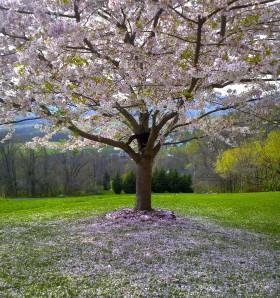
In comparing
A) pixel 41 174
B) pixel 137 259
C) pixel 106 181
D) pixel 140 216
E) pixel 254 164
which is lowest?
pixel 137 259

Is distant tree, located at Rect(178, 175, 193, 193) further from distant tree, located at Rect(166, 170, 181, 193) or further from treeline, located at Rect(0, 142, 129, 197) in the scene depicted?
treeline, located at Rect(0, 142, 129, 197)

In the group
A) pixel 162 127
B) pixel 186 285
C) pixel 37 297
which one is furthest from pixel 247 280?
pixel 162 127

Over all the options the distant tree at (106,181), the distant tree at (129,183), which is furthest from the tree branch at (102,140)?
the distant tree at (106,181)

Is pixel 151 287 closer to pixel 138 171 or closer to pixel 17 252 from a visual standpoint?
pixel 17 252

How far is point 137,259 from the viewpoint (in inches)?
354

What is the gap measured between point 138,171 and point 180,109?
507 cm

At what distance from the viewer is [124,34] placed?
1143 cm

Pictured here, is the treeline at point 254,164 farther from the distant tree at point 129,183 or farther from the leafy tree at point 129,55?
the leafy tree at point 129,55

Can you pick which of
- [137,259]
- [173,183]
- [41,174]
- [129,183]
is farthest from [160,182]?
[137,259]

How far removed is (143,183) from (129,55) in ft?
18.0

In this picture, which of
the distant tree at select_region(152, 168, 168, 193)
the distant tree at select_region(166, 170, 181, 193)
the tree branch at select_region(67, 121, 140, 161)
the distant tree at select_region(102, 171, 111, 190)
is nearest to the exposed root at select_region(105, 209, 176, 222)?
the tree branch at select_region(67, 121, 140, 161)

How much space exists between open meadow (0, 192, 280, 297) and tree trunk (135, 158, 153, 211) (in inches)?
49.8

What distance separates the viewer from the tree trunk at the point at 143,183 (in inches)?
595

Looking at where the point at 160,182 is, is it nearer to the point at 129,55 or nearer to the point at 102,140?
the point at 102,140
